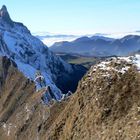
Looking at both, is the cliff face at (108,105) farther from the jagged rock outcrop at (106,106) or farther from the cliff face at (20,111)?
the cliff face at (20,111)

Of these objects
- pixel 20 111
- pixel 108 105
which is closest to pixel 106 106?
pixel 108 105

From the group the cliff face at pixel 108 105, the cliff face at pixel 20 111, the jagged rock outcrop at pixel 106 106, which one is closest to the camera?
the cliff face at pixel 108 105

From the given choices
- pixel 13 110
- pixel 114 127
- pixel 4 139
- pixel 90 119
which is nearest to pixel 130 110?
pixel 114 127

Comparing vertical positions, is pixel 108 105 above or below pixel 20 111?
above

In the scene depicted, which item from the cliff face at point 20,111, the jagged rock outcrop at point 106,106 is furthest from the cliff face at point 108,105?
the cliff face at point 20,111

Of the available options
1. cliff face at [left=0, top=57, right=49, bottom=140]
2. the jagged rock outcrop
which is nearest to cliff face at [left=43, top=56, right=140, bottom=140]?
the jagged rock outcrop

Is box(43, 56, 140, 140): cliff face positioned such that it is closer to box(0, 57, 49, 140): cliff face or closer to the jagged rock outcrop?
the jagged rock outcrop

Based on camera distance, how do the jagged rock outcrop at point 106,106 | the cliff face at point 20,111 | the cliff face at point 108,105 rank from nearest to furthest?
the cliff face at point 108,105 < the jagged rock outcrop at point 106,106 < the cliff face at point 20,111

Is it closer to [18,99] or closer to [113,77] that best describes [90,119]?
[113,77]

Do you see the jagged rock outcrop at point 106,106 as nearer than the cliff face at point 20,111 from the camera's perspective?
Yes

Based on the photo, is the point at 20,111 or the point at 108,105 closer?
the point at 108,105

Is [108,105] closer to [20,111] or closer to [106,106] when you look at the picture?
[106,106]
